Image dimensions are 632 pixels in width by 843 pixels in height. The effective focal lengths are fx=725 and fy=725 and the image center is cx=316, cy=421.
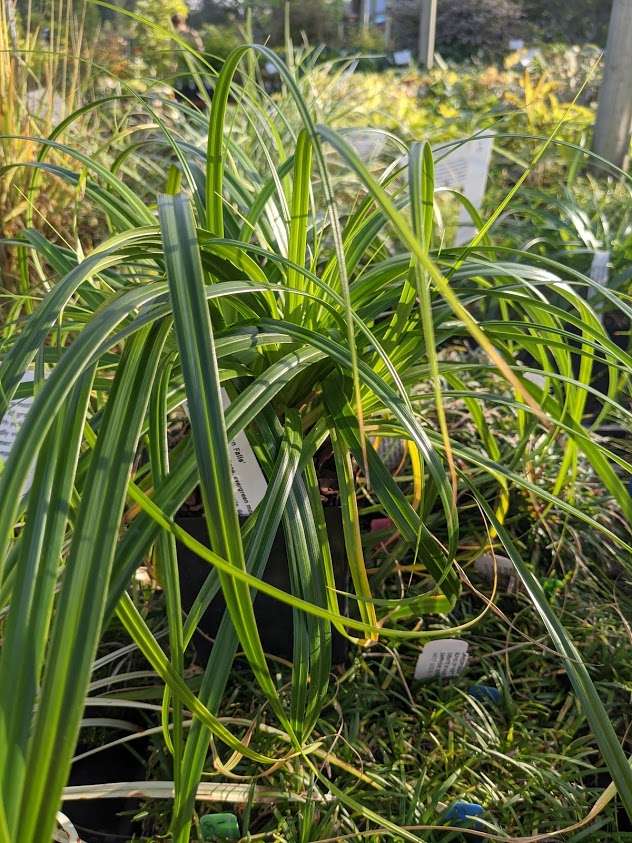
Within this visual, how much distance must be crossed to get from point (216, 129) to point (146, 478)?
0.37 meters

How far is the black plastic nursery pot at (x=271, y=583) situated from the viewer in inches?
33.1

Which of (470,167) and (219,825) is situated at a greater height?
(470,167)

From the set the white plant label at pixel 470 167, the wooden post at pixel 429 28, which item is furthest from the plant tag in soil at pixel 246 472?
the wooden post at pixel 429 28

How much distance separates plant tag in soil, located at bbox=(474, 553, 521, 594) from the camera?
Result: 106 cm

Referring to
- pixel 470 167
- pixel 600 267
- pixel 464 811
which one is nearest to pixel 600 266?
pixel 600 267

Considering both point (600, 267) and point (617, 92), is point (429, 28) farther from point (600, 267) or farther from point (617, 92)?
point (600, 267)

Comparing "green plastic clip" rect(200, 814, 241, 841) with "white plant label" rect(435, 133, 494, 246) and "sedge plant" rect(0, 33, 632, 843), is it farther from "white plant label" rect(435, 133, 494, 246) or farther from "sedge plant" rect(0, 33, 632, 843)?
"white plant label" rect(435, 133, 494, 246)

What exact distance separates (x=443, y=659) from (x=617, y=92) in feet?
6.88

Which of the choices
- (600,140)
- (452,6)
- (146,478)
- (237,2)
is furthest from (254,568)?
(237,2)

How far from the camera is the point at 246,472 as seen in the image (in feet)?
2.52

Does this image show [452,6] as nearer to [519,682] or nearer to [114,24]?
[114,24]

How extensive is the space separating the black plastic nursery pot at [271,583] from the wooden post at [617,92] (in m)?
2.04

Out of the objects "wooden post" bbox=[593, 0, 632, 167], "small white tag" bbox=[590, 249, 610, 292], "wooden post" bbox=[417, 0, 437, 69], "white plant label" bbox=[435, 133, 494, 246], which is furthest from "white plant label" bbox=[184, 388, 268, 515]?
"wooden post" bbox=[417, 0, 437, 69]

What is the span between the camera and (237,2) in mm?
11867
